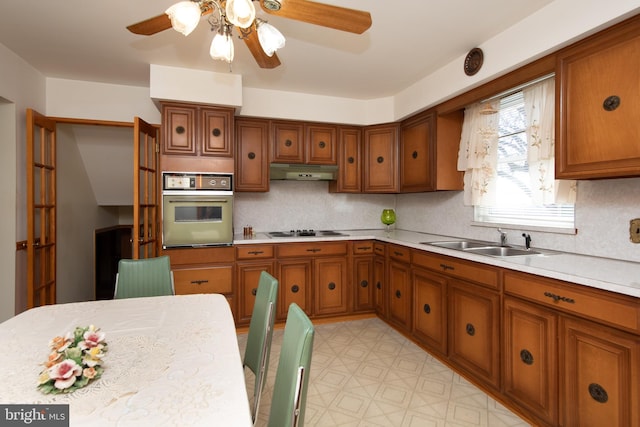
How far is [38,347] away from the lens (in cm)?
120

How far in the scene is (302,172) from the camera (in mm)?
3639

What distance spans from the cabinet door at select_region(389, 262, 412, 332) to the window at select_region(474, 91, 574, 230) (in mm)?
925

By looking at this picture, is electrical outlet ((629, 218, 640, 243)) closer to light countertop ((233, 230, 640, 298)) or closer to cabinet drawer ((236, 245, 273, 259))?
light countertop ((233, 230, 640, 298))

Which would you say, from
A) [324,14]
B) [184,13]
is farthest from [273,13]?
[184,13]

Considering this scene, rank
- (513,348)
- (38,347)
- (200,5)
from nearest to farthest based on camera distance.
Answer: (38,347) < (200,5) < (513,348)

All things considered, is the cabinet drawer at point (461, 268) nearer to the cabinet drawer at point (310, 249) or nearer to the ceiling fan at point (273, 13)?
the cabinet drawer at point (310, 249)

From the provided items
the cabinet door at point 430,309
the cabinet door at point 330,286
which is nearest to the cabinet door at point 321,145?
the cabinet door at point 330,286

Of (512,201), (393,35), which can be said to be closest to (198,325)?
(393,35)

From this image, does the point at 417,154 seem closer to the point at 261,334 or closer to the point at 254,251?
the point at 254,251

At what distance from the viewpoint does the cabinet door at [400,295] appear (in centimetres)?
303

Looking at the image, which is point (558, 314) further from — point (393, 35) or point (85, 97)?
point (85, 97)

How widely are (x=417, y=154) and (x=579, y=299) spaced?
7.10 ft

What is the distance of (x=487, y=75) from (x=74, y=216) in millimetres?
4533

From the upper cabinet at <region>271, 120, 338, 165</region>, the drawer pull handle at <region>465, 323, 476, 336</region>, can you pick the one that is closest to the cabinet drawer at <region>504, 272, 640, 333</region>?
the drawer pull handle at <region>465, 323, 476, 336</region>
